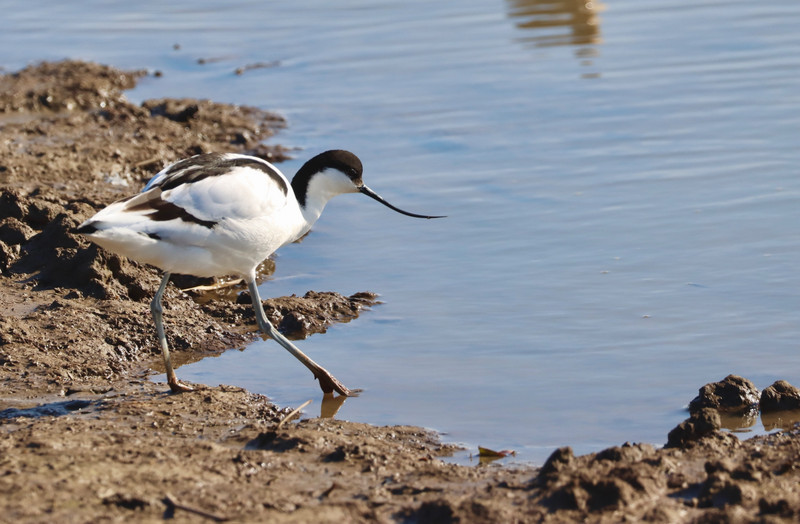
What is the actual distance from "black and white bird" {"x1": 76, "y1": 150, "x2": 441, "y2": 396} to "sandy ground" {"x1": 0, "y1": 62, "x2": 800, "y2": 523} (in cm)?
40

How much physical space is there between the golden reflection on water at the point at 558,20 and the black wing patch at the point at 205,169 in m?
6.92

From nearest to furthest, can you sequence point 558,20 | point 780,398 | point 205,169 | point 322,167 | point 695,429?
point 695,429
point 780,398
point 205,169
point 322,167
point 558,20

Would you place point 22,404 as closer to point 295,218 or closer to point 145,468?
point 145,468

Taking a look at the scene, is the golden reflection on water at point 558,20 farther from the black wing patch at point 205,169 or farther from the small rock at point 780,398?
the small rock at point 780,398

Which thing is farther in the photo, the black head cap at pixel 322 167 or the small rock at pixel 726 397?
the black head cap at pixel 322 167

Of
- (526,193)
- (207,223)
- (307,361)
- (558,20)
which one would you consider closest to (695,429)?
(307,361)

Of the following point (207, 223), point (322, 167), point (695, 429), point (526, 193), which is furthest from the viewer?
point (526, 193)

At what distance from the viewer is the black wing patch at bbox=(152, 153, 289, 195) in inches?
195

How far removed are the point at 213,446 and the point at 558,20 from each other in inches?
373

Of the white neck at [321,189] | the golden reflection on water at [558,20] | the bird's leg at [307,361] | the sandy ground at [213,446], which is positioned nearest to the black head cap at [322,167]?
the white neck at [321,189]

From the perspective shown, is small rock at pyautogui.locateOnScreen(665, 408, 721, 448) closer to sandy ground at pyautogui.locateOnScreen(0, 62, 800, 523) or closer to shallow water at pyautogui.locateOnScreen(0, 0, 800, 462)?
sandy ground at pyautogui.locateOnScreen(0, 62, 800, 523)

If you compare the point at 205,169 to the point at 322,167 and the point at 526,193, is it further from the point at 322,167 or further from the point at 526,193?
the point at 526,193

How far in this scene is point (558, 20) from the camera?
12.6m

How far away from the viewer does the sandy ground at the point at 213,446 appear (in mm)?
3625
